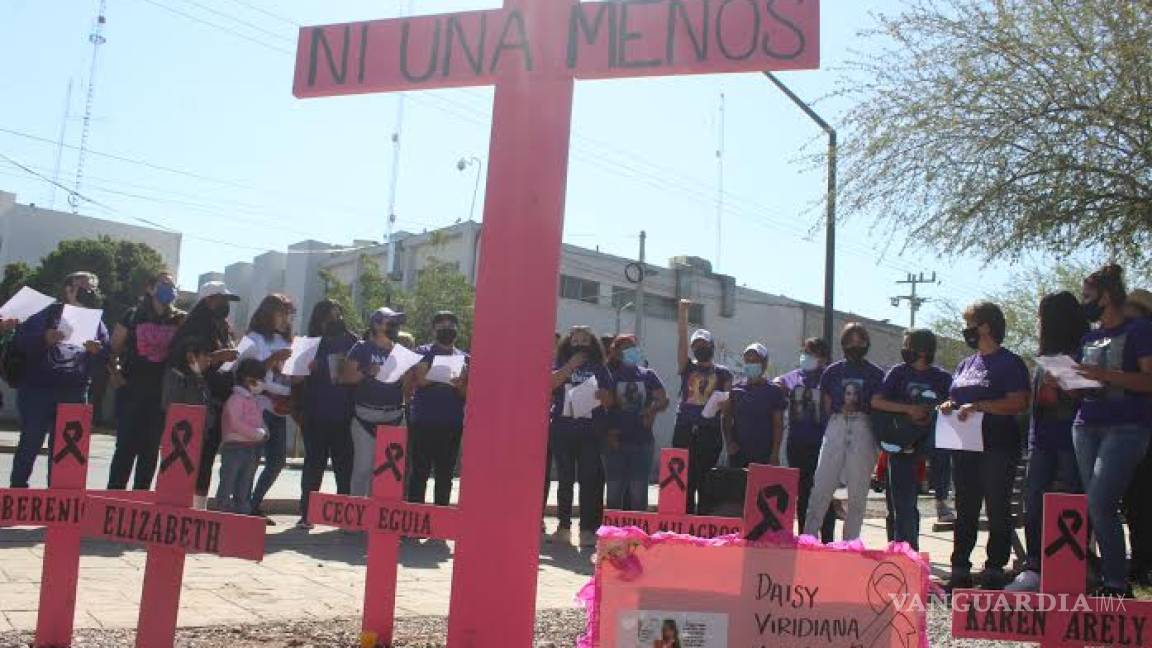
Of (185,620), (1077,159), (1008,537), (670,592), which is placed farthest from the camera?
(1077,159)

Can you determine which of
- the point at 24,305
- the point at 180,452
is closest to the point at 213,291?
the point at 24,305

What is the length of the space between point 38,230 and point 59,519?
39.2m

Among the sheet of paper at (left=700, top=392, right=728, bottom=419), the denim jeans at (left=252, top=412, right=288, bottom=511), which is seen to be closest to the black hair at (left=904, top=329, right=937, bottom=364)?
the sheet of paper at (left=700, top=392, right=728, bottom=419)

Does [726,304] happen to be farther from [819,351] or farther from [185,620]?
[185,620]

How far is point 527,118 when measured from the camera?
299 cm

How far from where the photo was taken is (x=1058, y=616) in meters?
3.09

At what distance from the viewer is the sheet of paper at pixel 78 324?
6715 mm

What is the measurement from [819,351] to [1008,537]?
2.50 m

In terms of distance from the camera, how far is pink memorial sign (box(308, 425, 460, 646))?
4086 mm

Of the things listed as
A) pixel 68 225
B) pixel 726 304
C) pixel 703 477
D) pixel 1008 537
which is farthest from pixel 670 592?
pixel 68 225

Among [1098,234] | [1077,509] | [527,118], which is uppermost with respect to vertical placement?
[1098,234]

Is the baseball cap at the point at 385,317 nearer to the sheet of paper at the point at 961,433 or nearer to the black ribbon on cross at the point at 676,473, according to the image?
the black ribbon on cross at the point at 676,473

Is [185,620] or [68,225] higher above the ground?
[68,225]

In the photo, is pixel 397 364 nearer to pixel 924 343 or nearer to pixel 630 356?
pixel 630 356
